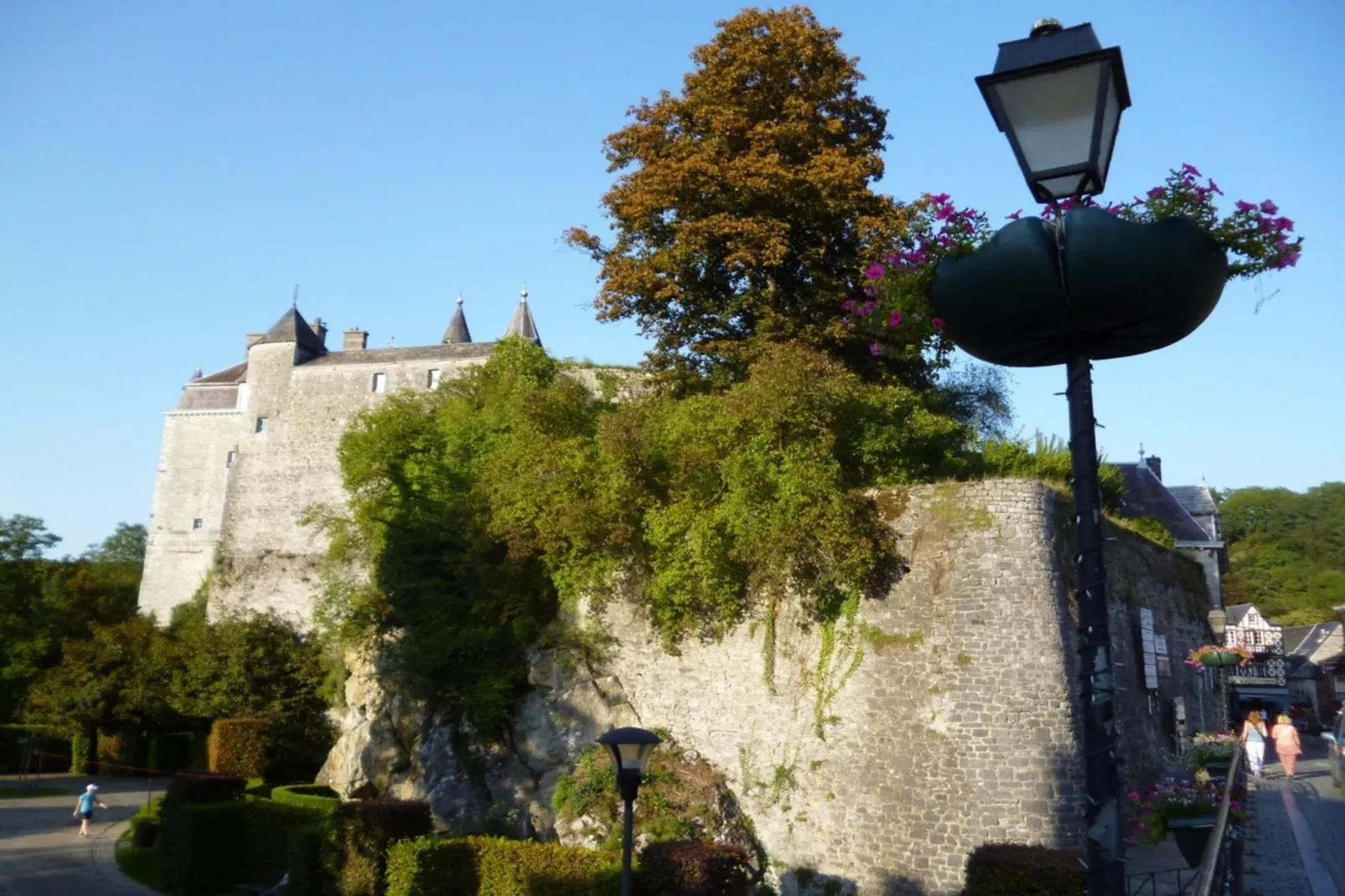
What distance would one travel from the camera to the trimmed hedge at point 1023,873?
8.88m

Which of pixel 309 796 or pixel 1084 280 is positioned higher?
pixel 1084 280

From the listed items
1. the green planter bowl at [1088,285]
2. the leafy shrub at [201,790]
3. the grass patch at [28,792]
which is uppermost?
the green planter bowl at [1088,285]

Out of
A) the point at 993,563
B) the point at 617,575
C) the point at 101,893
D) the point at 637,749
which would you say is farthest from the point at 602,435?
the point at 101,893

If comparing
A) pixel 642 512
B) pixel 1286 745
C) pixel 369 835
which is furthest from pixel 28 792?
pixel 1286 745

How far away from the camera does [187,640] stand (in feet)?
100.0

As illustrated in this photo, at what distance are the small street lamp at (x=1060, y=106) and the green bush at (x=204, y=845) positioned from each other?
65.0 ft

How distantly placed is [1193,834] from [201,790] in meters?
17.0

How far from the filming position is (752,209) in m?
18.6

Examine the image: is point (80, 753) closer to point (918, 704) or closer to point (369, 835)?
point (369, 835)

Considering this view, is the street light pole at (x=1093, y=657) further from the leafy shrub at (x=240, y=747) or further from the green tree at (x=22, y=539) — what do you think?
the green tree at (x=22, y=539)

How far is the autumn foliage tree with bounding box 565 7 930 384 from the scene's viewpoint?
1800cm

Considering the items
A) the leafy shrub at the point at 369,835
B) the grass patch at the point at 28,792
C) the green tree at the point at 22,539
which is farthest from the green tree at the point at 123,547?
the leafy shrub at the point at 369,835

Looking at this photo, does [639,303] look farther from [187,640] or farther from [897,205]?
[187,640]

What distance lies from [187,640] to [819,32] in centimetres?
2364
